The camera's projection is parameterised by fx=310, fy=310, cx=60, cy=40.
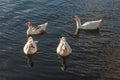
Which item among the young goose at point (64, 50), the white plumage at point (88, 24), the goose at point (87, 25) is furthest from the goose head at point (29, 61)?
the white plumage at point (88, 24)

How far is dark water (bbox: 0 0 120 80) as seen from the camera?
19.8m

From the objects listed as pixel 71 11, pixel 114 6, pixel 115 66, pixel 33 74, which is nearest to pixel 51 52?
pixel 33 74

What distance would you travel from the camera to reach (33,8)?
30078 mm

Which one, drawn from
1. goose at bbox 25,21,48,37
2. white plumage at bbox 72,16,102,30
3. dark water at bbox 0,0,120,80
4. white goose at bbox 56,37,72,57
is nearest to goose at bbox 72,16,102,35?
white plumage at bbox 72,16,102,30

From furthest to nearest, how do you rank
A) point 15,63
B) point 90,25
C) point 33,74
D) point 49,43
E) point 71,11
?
point 71,11 < point 90,25 < point 49,43 < point 15,63 < point 33,74

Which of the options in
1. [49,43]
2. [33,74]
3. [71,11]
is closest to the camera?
[33,74]

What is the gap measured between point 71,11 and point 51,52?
26.3 ft

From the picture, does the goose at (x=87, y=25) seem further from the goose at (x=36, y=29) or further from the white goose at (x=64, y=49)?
the white goose at (x=64, y=49)

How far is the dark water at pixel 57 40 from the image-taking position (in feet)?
64.9

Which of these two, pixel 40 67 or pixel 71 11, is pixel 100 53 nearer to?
pixel 40 67

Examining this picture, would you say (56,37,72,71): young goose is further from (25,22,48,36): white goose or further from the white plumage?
the white plumage

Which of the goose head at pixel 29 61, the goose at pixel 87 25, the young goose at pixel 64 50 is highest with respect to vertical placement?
the goose at pixel 87 25

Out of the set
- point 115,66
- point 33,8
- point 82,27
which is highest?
point 33,8

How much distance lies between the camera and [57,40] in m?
24.0
